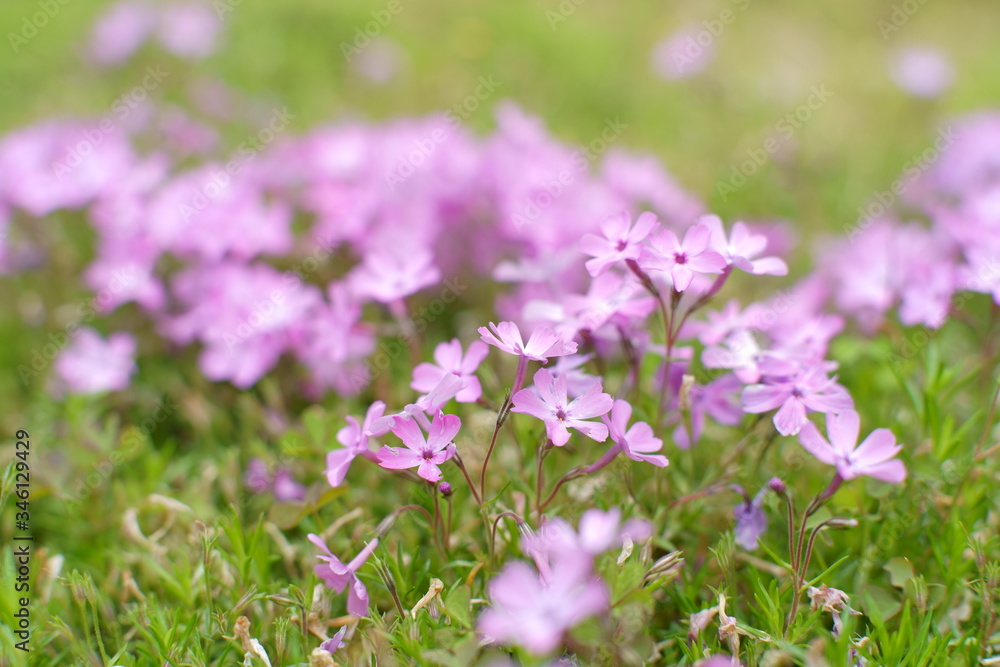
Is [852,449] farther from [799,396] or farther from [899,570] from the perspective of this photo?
[899,570]

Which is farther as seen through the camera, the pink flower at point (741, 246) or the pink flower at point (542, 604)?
the pink flower at point (741, 246)

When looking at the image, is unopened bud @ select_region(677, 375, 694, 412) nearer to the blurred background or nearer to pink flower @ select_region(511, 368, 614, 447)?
pink flower @ select_region(511, 368, 614, 447)

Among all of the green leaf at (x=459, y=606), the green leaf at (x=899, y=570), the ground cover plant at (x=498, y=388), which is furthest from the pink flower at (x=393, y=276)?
the green leaf at (x=899, y=570)

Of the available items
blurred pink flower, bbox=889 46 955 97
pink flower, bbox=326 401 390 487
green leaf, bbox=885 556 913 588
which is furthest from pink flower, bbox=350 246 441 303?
blurred pink flower, bbox=889 46 955 97

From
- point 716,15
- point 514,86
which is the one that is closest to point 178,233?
point 514,86

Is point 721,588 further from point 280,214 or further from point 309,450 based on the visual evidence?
point 280,214

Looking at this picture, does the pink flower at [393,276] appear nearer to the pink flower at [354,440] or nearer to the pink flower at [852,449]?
the pink flower at [354,440]
